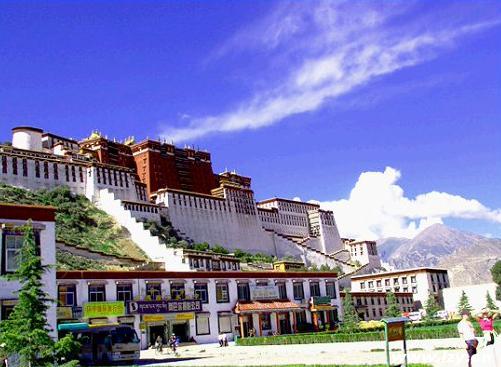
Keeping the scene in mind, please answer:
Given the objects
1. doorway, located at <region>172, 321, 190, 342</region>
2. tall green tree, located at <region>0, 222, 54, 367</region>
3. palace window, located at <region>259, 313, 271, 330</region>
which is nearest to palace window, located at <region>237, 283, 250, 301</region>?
palace window, located at <region>259, 313, 271, 330</region>

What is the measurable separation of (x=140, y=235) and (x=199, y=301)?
34027mm

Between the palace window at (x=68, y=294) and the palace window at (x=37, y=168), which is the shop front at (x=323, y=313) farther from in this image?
the palace window at (x=37, y=168)

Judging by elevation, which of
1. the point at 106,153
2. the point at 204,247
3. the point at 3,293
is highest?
the point at 106,153

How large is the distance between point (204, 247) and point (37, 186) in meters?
23.4

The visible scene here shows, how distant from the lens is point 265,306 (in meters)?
46.7

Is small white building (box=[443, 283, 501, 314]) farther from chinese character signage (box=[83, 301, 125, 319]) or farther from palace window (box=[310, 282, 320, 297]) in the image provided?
chinese character signage (box=[83, 301, 125, 319])

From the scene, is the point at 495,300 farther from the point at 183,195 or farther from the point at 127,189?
the point at 127,189

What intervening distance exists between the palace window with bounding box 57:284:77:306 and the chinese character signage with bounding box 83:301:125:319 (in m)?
0.79

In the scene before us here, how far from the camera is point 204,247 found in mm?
83875

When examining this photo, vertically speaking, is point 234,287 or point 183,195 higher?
point 183,195

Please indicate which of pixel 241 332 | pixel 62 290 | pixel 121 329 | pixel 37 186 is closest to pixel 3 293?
pixel 121 329

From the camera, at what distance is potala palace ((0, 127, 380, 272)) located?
77.8 m

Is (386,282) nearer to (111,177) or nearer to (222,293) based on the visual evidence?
(111,177)

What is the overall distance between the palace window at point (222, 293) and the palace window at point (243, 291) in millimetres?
1132
